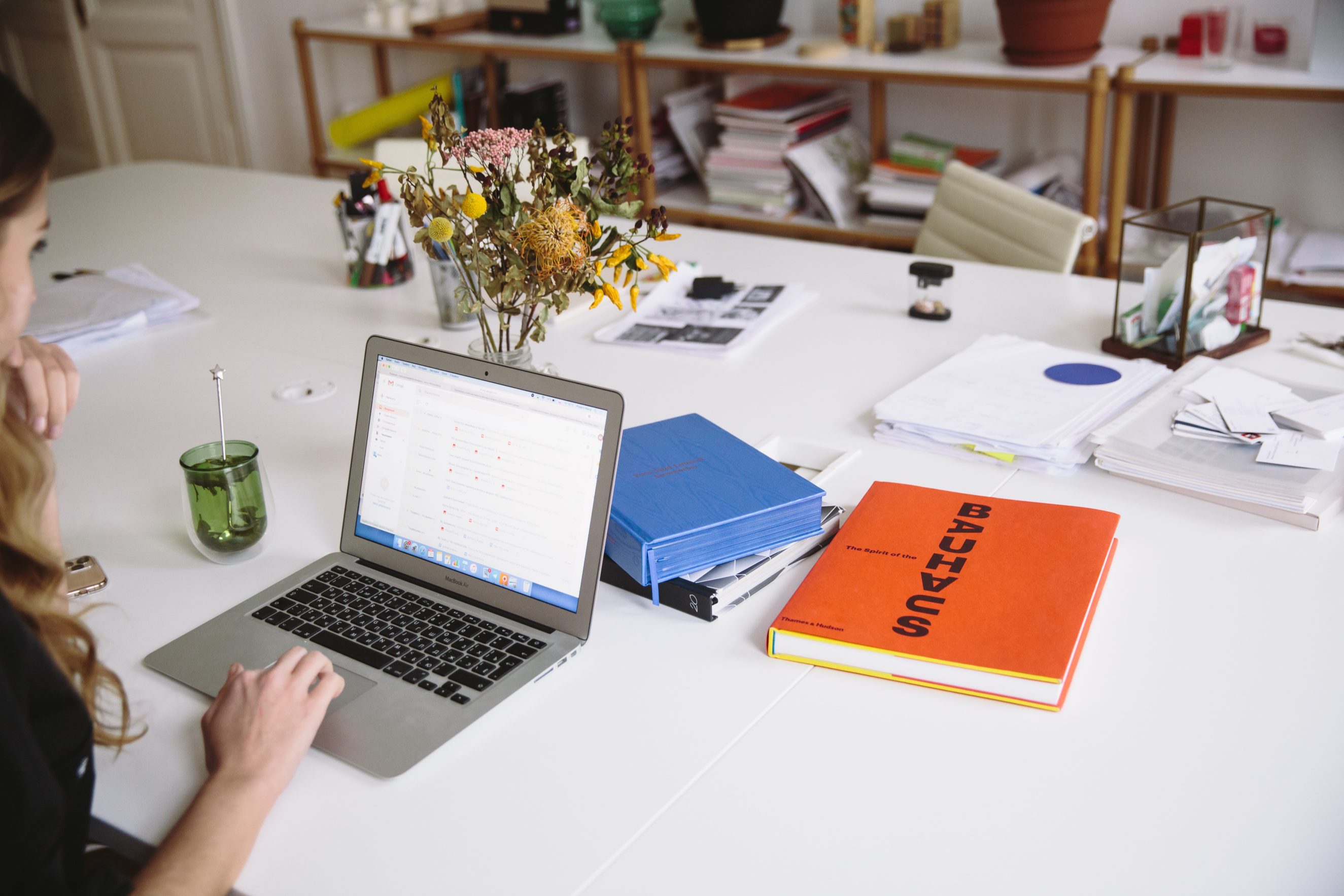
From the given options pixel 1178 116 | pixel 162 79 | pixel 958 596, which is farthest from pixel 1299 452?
pixel 162 79

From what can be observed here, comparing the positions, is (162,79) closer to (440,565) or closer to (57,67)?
(57,67)

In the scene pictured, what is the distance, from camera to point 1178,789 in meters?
0.88

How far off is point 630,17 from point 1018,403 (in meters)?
2.32

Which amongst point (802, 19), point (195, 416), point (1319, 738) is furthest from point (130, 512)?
point (802, 19)

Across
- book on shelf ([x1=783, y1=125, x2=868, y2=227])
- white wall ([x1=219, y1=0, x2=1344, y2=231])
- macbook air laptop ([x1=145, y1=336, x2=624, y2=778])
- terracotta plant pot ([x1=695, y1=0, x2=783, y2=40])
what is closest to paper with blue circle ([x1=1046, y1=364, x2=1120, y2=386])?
macbook air laptop ([x1=145, y1=336, x2=624, y2=778])

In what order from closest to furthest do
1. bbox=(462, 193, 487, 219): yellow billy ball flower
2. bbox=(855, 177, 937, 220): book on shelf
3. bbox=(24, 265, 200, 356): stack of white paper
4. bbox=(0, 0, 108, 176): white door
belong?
bbox=(462, 193, 487, 219): yellow billy ball flower → bbox=(24, 265, 200, 356): stack of white paper → bbox=(855, 177, 937, 220): book on shelf → bbox=(0, 0, 108, 176): white door

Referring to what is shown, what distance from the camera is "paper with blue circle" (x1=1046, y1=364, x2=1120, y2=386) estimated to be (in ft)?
5.01

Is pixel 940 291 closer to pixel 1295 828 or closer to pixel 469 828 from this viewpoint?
pixel 1295 828

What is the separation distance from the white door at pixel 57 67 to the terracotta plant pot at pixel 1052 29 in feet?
13.9

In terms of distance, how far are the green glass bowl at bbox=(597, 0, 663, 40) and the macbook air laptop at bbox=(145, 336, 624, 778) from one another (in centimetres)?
250

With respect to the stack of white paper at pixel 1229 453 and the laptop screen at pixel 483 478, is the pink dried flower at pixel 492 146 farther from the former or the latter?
the stack of white paper at pixel 1229 453

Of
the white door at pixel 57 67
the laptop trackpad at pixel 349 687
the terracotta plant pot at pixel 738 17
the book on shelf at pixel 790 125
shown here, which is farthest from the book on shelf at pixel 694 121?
the white door at pixel 57 67

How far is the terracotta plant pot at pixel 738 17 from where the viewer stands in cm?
317

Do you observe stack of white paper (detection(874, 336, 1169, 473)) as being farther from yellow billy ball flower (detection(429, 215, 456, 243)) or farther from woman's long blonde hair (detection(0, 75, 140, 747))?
woman's long blonde hair (detection(0, 75, 140, 747))
